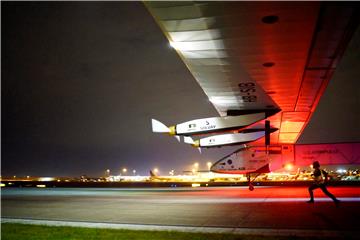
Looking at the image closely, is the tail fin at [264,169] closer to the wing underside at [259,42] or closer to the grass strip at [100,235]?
the wing underside at [259,42]

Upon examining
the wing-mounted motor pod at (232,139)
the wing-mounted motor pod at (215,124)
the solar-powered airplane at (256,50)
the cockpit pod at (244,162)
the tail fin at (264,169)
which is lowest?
the tail fin at (264,169)

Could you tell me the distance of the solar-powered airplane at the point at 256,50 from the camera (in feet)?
25.5

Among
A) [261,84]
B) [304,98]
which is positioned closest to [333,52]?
[261,84]

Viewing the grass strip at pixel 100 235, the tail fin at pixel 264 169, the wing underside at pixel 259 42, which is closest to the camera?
the wing underside at pixel 259 42

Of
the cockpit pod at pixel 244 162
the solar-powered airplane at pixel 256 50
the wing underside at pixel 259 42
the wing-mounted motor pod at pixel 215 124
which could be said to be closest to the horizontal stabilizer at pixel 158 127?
the solar-powered airplane at pixel 256 50

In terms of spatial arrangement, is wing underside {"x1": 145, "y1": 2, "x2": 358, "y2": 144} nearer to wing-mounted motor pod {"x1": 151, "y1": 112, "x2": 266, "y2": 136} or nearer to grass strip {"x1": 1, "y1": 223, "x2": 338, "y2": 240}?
wing-mounted motor pod {"x1": 151, "y1": 112, "x2": 266, "y2": 136}

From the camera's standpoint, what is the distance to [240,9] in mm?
7723

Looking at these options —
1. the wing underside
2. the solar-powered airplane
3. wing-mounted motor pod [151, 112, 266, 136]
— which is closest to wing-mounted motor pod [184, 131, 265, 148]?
the solar-powered airplane

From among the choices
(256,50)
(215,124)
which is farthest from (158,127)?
(256,50)

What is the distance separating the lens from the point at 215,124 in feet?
61.1

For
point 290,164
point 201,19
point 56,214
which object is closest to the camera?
point 201,19

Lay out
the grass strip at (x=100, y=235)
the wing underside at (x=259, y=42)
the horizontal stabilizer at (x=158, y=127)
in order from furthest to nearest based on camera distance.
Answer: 1. the horizontal stabilizer at (x=158, y=127)
2. the grass strip at (x=100, y=235)
3. the wing underside at (x=259, y=42)

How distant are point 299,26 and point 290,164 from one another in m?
24.7

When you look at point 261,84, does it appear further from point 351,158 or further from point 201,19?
point 351,158
